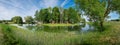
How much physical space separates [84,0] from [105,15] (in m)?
4.66

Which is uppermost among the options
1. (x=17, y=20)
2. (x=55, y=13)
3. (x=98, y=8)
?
(x=55, y=13)

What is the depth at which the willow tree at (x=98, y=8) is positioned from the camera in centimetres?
3130

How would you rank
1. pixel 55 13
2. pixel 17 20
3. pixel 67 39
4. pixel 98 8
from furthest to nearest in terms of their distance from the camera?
pixel 17 20
pixel 55 13
pixel 98 8
pixel 67 39

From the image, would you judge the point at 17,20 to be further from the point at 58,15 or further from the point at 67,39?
the point at 67,39

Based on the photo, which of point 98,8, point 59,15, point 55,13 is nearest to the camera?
point 98,8

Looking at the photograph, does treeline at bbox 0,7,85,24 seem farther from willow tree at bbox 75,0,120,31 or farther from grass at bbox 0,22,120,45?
grass at bbox 0,22,120,45

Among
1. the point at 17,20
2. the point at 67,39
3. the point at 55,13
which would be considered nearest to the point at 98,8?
the point at 67,39

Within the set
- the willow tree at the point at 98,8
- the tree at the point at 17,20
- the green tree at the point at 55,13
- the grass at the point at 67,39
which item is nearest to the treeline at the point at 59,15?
the green tree at the point at 55,13

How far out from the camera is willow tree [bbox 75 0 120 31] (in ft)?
103

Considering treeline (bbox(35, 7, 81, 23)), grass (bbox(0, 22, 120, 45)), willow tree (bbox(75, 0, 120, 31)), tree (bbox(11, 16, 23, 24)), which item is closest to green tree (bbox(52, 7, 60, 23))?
treeline (bbox(35, 7, 81, 23))

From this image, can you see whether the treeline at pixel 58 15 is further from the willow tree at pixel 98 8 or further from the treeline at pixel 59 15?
the willow tree at pixel 98 8

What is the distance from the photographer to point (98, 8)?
31.1m

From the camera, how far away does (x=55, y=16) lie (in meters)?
96.9

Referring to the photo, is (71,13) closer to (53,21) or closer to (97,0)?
(53,21)
